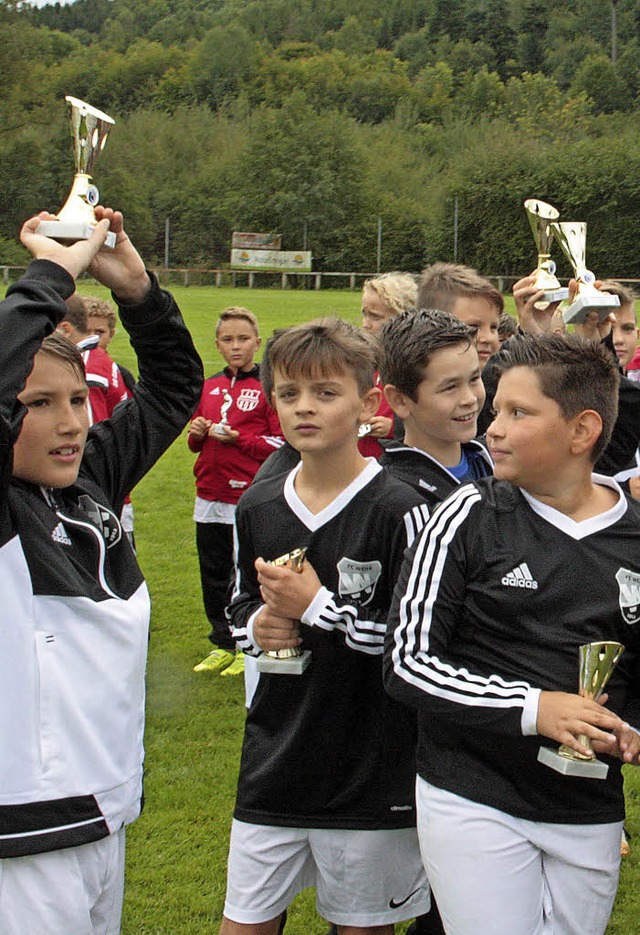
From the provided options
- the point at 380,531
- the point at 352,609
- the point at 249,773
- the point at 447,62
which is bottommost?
the point at 249,773

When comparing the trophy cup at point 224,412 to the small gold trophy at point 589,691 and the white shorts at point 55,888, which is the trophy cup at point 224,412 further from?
the small gold trophy at point 589,691

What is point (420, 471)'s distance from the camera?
3.02m

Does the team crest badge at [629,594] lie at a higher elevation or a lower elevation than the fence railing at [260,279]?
higher

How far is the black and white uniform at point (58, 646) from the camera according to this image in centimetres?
201

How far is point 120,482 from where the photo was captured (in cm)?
271

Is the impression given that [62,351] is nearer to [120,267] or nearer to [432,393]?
[120,267]

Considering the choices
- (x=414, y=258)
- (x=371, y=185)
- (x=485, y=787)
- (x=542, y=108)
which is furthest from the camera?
(x=542, y=108)

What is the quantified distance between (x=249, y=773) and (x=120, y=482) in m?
0.86

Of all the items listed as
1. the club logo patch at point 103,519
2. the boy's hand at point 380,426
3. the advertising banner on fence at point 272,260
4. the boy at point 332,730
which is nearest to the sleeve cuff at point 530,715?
the boy at point 332,730

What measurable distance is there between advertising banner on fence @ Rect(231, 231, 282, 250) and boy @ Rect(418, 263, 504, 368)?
61.2m

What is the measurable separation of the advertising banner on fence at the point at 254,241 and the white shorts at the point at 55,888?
208ft

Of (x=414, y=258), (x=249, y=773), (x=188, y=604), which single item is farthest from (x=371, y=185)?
(x=249, y=773)

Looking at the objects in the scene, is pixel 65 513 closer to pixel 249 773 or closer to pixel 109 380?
pixel 249 773

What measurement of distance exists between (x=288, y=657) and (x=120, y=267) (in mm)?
1053
